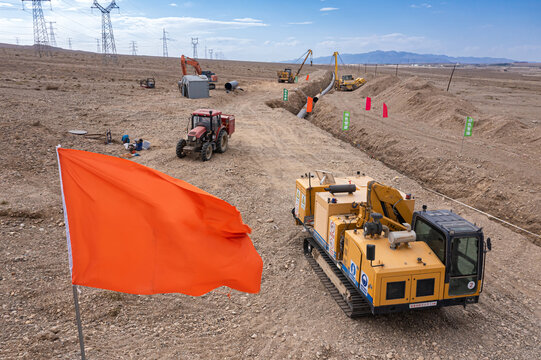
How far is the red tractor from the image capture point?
17828 mm

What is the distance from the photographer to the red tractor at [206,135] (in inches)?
702

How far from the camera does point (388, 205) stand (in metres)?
8.41

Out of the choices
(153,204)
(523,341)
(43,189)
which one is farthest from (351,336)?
(43,189)

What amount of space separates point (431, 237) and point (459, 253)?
59 cm

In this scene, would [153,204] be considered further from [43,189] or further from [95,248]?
[43,189]

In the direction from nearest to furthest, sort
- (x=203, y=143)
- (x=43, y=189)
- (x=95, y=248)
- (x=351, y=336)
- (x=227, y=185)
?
(x=95, y=248) < (x=351, y=336) < (x=43, y=189) < (x=227, y=185) < (x=203, y=143)

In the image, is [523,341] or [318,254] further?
[318,254]

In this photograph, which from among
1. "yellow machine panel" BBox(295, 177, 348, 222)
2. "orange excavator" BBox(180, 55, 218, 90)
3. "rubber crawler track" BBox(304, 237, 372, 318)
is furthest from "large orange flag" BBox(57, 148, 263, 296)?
"orange excavator" BBox(180, 55, 218, 90)

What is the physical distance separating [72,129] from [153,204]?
19.7 meters

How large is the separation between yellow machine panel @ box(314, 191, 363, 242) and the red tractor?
9532mm

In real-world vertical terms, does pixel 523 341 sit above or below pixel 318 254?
A: below

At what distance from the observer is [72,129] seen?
21.9 m

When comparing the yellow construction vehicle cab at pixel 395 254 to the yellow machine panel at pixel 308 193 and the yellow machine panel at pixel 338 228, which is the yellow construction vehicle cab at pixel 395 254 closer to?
the yellow machine panel at pixel 338 228

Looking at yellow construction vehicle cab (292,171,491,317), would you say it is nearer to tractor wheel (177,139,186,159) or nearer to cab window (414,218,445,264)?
cab window (414,218,445,264)
